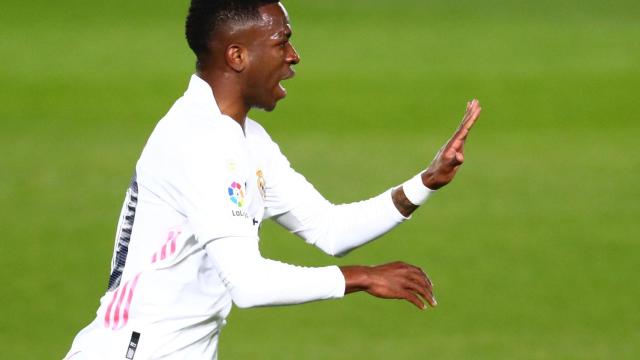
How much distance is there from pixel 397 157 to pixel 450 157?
22.0 feet

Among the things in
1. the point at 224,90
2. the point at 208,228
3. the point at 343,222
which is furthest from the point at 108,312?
the point at 343,222

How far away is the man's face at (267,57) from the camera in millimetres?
4605

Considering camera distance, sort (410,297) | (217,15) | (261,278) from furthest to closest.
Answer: (217,15)
(410,297)
(261,278)

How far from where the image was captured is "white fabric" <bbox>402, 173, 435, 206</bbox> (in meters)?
5.09

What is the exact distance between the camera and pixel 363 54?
15.1 metres

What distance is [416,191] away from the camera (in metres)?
5.11

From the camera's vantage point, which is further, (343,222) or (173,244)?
(343,222)

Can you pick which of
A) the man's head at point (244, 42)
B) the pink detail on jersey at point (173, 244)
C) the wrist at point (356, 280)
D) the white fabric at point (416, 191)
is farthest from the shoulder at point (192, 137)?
the white fabric at point (416, 191)

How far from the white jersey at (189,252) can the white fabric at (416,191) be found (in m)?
0.61

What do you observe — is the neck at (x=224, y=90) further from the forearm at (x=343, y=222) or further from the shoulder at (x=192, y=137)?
the forearm at (x=343, y=222)

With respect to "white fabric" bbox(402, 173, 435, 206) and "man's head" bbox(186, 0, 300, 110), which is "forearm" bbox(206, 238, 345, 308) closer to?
"man's head" bbox(186, 0, 300, 110)

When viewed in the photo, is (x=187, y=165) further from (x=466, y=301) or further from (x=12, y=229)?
(x=12, y=229)

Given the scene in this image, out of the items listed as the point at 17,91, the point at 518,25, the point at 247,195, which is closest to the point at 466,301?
the point at 247,195

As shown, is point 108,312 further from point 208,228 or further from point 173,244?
point 208,228
